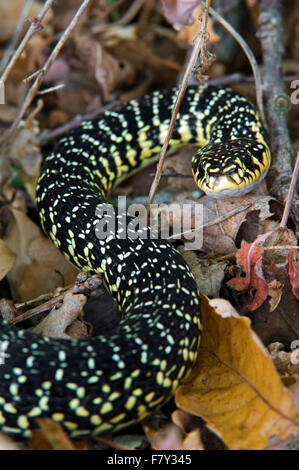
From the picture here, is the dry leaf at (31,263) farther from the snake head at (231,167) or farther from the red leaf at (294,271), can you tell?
the red leaf at (294,271)

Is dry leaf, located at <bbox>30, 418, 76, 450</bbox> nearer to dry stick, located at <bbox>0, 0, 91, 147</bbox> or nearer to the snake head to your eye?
the snake head

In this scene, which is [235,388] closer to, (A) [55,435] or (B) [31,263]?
(A) [55,435]

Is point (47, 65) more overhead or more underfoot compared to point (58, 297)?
more overhead

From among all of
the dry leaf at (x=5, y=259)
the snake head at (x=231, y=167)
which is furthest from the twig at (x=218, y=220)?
the dry leaf at (x=5, y=259)

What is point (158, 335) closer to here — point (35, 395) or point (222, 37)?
point (35, 395)

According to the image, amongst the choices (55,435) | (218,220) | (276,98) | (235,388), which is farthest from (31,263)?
(276,98)
